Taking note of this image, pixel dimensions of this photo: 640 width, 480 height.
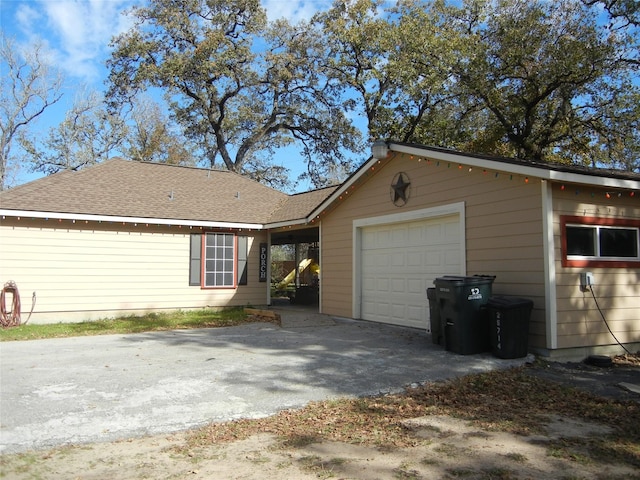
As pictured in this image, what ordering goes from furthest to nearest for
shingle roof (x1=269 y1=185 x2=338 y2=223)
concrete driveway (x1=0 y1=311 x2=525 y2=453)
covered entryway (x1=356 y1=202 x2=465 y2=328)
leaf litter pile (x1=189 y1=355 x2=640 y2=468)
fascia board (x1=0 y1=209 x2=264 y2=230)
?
1. shingle roof (x1=269 y1=185 x2=338 y2=223)
2. fascia board (x1=0 y1=209 x2=264 y2=230)
3. covered entryway (x1=356 y1=202 x2=465 y2=328)
4. concrete driveway (x1=0 y1=311 x2=525 y2=453)
5. leaf litter pile (x1=189 y1=355 x2=640 y2=468)

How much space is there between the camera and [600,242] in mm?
8133

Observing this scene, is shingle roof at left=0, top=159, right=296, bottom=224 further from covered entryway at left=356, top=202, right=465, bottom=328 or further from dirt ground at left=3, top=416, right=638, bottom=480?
dirt ground at left=3, top=416, right=638, bottom=480

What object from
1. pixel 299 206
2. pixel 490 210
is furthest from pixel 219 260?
pixel 490 210

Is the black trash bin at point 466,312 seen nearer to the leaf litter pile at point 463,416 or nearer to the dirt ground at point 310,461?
the leaf litter pile at point 463,416

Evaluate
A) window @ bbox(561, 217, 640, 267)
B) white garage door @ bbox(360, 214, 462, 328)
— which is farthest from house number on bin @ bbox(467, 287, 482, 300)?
white garage door @ bbox(360, 214, 462, 328)

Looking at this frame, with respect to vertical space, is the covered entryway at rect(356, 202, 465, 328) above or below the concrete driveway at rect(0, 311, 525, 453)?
above

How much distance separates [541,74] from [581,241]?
1343cm

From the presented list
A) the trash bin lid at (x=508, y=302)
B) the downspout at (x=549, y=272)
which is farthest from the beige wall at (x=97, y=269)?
the downspout at (x=549, y=272)

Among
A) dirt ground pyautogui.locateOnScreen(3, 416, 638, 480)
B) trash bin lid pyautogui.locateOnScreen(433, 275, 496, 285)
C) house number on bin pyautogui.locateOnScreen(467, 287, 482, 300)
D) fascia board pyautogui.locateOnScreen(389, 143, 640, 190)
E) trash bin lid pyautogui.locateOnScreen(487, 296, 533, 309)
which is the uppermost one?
fascia board pyautogui.locateOnScreen(389, 143, 640, 190)

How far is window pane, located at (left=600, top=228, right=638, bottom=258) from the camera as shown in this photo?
8180mm

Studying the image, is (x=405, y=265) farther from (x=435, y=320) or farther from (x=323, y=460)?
(x=323, y=460)

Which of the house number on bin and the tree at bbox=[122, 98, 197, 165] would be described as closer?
the house number on bin

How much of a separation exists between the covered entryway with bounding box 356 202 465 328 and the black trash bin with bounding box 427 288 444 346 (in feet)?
3.84

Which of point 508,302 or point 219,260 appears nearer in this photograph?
point 508,302
